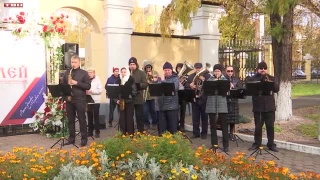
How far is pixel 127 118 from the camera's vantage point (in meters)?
9.90

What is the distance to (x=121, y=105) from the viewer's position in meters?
9.76

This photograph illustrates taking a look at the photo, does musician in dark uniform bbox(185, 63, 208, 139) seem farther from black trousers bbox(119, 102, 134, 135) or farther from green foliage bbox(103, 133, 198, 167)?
green foliage bbox(103, 133, 198, 167)

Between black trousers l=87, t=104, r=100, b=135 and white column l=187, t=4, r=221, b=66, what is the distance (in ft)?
21.8

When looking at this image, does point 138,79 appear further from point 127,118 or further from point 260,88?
point 260,88

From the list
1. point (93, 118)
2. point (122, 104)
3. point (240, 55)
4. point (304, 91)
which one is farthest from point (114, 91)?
point (304, 91)

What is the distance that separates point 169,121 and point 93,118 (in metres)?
2.33

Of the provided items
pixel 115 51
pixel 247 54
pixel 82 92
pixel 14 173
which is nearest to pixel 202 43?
pixel 247 54

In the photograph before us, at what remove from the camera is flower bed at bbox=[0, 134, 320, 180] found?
525cm

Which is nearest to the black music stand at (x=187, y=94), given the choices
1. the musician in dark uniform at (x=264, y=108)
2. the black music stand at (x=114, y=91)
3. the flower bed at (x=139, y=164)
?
the black music stand at (x=114, y=91)

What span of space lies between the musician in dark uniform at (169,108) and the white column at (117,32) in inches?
185

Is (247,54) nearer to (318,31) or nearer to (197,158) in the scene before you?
(318,31)

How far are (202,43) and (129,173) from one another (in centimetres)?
1154

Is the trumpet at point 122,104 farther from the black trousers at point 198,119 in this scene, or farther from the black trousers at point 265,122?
the black trousers at point 265,122

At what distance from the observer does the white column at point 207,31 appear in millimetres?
16188
